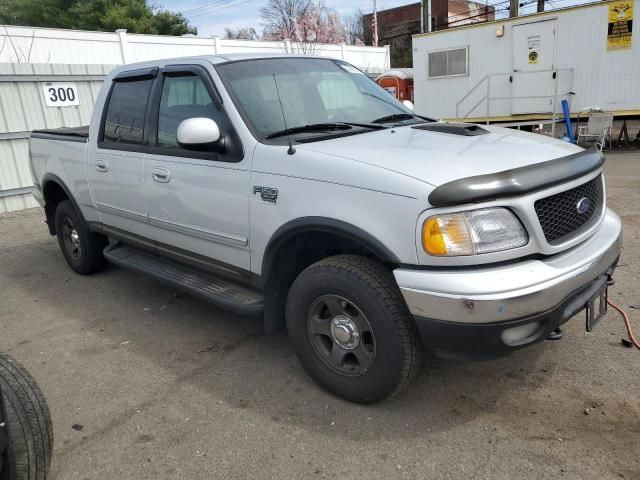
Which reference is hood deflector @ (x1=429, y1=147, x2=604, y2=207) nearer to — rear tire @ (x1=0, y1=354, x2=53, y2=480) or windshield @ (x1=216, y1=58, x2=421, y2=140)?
windshield @ (x1=216, y1=58, x2=421, y2=140)

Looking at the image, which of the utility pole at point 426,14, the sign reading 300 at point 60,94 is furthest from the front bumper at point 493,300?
the utility pole at point 426,14

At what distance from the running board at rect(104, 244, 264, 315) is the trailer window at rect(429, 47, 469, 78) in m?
12.7

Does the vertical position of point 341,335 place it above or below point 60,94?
below

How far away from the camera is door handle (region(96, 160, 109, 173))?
4.53m

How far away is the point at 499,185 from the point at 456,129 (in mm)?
1079

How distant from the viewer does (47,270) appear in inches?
239

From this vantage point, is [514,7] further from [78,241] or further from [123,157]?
[123,157]

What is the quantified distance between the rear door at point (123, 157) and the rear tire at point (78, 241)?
61 cm

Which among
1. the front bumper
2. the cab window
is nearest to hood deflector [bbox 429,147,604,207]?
the front bumper

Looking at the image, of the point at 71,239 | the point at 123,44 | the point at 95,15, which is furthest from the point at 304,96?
the point at 95,15

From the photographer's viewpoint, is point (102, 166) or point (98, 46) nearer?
point (102, 166)

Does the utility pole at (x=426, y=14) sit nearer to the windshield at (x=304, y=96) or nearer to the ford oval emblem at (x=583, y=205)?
the windshield at (x=304, y=96)

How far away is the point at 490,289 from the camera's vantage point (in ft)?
7.79

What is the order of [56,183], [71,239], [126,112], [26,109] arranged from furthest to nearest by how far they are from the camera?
1. [26,109]
2. [71,239]
3. [56,183]
4. [126,112]
